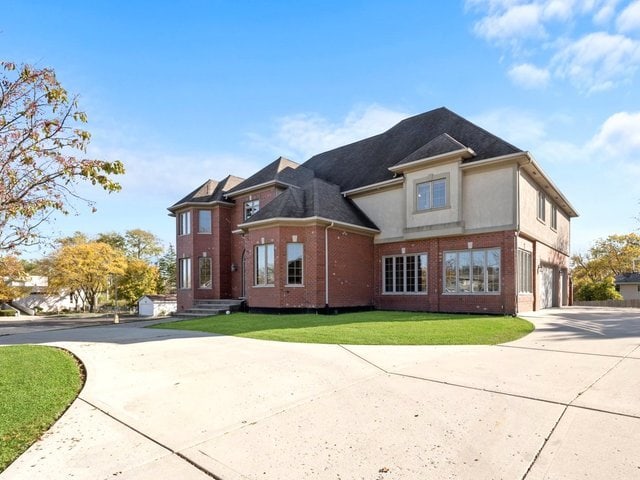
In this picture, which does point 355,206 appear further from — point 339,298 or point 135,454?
point 135,454

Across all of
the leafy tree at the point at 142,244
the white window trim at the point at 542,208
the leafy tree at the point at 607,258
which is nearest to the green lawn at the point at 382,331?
the white window trim at the point at 542,208

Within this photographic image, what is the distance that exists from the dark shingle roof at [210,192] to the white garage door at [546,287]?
17439 millimetres

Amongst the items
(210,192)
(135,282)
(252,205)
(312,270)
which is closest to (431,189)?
(312,270)

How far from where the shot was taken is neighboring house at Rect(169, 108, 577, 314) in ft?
51.0

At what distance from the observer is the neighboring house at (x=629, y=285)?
36844 millimetres

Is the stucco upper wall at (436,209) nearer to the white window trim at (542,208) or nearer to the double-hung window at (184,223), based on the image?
the white window trim at (542,208)

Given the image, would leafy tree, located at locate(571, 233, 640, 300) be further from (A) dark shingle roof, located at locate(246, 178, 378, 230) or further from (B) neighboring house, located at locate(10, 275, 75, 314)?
(B) neighboring house, located at locate(10, 275, 75, 314)

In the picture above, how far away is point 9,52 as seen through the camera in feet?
18.3

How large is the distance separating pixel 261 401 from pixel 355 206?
1599 centimetres

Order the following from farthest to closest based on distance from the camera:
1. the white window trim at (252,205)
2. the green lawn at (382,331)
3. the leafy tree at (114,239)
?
1. the leafy tree at (114,239)
2. the white window trim at (252,205)
3. the green lawn at (382,331)

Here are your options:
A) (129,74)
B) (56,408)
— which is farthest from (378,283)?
(56,408)

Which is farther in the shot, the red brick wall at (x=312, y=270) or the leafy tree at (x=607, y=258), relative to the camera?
the leafy tree at (x=607, y=258)

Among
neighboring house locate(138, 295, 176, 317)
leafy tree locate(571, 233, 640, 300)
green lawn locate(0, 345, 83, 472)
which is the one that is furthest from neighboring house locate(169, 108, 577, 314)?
leafy tree locate(571, 233, 640, 300)

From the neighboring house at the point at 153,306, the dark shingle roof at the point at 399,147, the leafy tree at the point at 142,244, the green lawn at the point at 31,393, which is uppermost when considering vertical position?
the dark shingle roof at the point at 399,147
